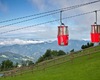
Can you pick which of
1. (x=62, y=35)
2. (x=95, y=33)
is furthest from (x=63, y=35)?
(x=95, y=33)

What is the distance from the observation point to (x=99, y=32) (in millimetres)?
19328

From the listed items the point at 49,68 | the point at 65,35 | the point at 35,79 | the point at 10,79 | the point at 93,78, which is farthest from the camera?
the point at 49,68

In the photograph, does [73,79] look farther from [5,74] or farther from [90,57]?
[90,57]

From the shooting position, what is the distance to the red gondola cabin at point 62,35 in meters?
19.0

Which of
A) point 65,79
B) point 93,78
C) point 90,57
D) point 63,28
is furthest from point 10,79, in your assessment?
point 63,28

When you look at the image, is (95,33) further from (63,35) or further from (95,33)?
(63,35)

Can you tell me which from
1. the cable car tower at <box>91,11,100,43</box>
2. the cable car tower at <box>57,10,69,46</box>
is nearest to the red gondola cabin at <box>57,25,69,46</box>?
the cable car tower at <box>57,10,69,46</box>

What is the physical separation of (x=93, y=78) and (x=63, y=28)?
812 inches

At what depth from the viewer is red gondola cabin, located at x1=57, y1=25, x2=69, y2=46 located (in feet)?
62.4

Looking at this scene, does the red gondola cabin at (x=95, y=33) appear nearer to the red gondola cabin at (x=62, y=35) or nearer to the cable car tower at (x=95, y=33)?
the cable car tower at (x=95, y=33)

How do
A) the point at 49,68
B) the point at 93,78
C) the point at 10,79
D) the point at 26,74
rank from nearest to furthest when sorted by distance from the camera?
1. the point at 93,78
2. the point at 10,79
3. the point at 26,74
4. the point at 49,68

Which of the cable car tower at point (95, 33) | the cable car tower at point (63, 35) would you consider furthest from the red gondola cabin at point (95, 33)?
the cable car tower at point (63, 35)

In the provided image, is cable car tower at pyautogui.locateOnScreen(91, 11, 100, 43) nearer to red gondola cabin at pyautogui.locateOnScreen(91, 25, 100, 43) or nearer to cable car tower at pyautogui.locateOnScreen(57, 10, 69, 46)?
red gondola cabin at pyautogui.locateOnScreen(91, 25, 100, 43)

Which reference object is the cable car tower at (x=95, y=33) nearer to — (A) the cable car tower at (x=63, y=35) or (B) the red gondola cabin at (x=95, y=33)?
(B) the red gondola cabin at (x=95, y=33)
